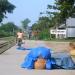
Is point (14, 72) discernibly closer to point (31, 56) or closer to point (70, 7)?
point (31, 56)

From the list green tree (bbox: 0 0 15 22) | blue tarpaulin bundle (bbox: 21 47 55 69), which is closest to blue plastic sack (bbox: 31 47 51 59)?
blue tarpaulin bundle (bbox: 21 47 55 69)

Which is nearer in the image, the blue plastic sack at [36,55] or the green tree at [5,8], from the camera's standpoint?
the blue plastic sack at [36,55]

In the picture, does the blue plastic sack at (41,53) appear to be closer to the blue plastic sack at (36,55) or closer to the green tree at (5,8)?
the blue plastic sack at (36,55)

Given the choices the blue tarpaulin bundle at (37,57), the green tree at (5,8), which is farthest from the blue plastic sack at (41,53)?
the green tree at (5,8)

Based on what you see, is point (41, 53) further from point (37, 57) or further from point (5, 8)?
point (5, 8)

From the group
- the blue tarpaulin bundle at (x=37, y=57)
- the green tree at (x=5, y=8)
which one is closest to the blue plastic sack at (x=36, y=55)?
the blue tarpaulin bundle at (x=37, y=57)

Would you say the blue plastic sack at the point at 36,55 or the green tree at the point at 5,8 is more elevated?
the green tree at the point at 5,8

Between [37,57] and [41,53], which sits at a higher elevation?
[41,53]

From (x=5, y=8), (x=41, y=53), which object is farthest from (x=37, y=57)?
(x=5, y=8)

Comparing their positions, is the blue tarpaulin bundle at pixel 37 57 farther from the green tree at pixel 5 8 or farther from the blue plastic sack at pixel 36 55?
the green tree at pixel 5 8

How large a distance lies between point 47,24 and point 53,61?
8538cm

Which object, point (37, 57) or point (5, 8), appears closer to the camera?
point (37, 57)

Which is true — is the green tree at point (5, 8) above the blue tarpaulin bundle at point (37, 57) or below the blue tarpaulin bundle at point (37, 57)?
above

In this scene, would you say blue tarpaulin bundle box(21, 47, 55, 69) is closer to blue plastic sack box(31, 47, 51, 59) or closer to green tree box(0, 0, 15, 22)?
blue plastic sack box(31, 47, 51, 59)
